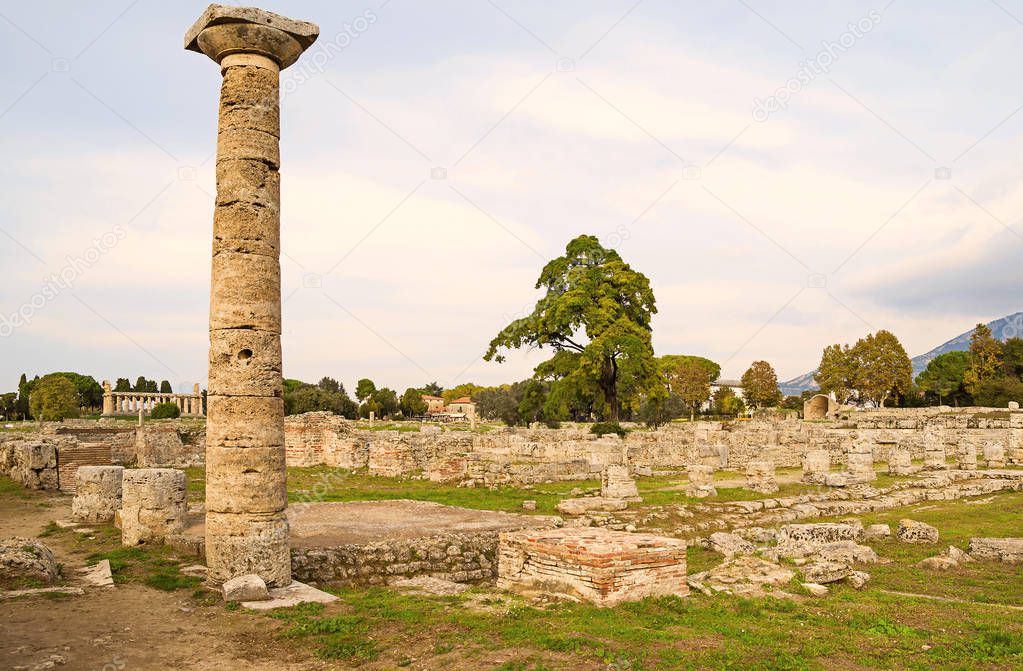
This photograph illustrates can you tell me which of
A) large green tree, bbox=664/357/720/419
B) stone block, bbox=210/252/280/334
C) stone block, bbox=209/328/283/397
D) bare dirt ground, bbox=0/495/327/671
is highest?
large green tree, bbox=664/357/720/419

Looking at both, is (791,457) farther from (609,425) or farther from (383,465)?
(383,465)

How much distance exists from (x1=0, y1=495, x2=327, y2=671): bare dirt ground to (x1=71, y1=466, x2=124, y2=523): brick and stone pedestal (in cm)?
513

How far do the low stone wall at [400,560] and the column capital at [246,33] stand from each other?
23.6 feet

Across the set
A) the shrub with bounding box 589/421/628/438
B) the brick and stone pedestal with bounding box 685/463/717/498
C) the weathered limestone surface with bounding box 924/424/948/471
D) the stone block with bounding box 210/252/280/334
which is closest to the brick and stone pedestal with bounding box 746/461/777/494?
the brick and stone pedestal with bounding box 685/463/717/498

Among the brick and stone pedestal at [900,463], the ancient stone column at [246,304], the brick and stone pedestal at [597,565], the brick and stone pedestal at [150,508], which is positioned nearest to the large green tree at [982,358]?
the brick and stone pedestal at [900,463]

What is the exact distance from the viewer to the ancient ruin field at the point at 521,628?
6398 millimetres

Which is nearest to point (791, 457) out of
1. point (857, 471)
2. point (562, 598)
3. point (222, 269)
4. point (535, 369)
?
point (857, 471)

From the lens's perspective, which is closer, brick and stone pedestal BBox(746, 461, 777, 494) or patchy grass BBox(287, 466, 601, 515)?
patchy grass BBox(287, 466, 601, 515)

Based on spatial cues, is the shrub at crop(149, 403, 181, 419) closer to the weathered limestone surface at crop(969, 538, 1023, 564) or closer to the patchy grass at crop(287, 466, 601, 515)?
the patchy grass at crop(287, 466, 601, 515)

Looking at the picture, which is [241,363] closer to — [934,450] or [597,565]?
[597,565]

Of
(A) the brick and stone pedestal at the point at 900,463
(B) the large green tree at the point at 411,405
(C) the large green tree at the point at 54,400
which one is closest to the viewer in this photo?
(A) the brick and stone pedestal at the point at 900,463

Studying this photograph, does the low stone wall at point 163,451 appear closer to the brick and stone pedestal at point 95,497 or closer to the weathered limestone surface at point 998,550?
the brick and stone pedestal at point 95,497

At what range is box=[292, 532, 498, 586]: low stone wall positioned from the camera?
34.9 ft

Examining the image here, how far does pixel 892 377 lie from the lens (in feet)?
219
